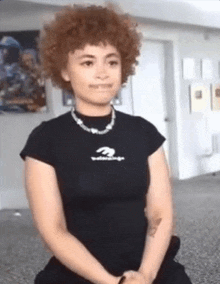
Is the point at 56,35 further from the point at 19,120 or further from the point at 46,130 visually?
the point at 19,120

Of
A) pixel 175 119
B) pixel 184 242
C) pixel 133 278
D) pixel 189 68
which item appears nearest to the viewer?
pixel 133 278

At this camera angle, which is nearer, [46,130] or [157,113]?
[46,130]

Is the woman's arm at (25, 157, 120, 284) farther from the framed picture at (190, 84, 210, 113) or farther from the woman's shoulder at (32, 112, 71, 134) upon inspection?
the framed picture at (190, 84, 210, 113)

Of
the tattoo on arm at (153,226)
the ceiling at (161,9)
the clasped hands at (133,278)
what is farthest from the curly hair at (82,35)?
the ceiling at (161,9)

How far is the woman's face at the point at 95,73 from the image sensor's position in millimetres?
1127

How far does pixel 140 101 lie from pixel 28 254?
11.2 feet

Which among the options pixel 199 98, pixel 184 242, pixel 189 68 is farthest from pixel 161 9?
pixel 184 242

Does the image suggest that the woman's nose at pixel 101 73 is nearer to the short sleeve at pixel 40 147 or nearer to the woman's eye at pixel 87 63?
the woman's eye at pixel 87 63

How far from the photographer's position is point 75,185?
3.68 feet

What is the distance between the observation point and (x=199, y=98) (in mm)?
7246

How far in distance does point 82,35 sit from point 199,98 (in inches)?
248

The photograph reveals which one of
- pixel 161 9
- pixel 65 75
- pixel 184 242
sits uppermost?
pixel 161 9

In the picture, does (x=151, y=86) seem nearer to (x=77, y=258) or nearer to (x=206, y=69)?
(x=206, y=69)

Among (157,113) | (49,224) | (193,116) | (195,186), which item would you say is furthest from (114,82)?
(193,116)
